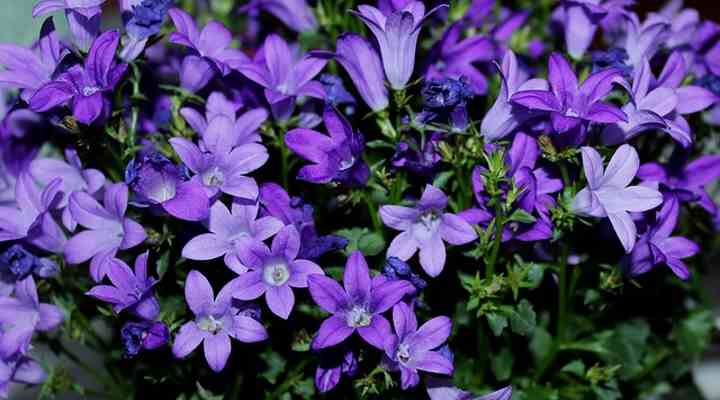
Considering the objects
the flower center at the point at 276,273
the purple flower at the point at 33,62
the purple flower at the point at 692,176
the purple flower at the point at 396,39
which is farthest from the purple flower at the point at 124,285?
the purple flower at the point at 692,176

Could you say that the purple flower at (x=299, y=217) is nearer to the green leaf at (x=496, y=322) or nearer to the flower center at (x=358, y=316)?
the flower center at (x=358, y=316)

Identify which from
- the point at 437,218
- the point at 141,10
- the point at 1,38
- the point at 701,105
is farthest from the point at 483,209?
the point at 1,38

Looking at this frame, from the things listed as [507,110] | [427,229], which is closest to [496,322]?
[427,229]

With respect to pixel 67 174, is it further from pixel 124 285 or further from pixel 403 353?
pixel 403 353


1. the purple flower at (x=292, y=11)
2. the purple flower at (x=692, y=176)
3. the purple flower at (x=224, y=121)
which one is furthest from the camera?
the purple flower at (x=292, y=11)

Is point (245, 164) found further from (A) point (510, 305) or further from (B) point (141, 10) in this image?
(A) point (510, 305)

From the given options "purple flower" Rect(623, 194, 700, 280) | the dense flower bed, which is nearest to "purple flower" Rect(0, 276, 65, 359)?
the dense flower bed

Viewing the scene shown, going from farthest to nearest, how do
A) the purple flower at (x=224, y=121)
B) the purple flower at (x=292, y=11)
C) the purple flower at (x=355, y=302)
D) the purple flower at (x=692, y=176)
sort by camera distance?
1. the purple flower at (x=292, y=11)
2. the purple flower at (x=692, y=176)
3. the purple flower at (x=224, y=121)
4. the purple flower at (x=355, y=302)

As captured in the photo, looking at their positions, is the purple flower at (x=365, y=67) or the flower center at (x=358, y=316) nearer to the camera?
the flower center at (x=358, y=316)
